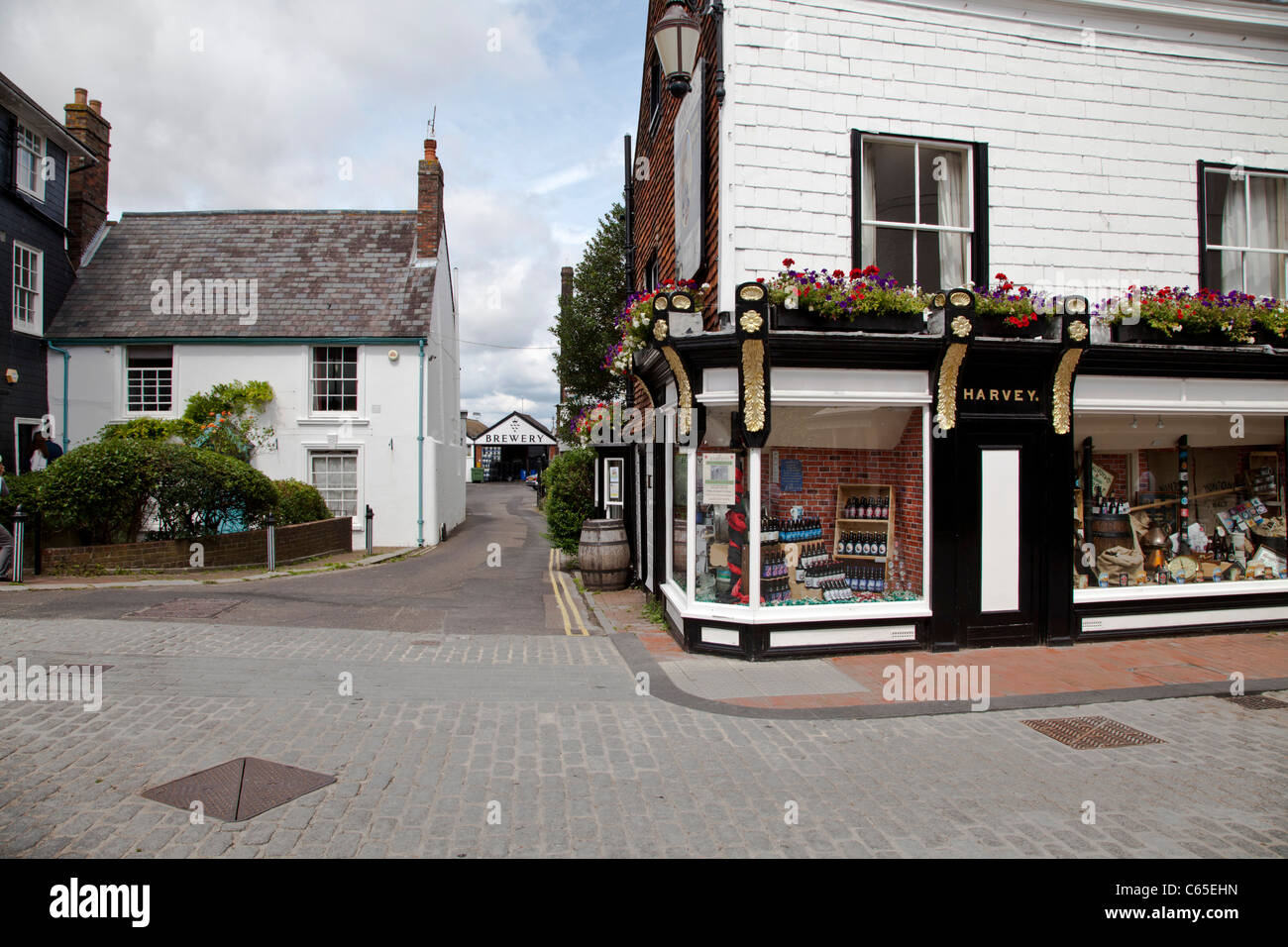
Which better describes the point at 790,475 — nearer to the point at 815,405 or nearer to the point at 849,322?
the point at 815,405

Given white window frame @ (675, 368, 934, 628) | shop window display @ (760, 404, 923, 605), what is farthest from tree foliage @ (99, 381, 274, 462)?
shop window display @ (760, 404, 923, 605)

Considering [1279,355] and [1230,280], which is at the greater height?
[1230,280]

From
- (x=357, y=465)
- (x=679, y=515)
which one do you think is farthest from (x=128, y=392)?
(x=679, y=515)

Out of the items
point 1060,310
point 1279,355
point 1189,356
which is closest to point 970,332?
point 1060,310

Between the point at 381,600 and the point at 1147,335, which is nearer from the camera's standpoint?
the point at 1147,335

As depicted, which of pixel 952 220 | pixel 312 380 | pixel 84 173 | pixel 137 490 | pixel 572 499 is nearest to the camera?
pixel 952 220

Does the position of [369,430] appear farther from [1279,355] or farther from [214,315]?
[1279,355]

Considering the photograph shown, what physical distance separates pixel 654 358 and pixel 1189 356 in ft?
20.3

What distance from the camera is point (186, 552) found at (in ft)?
42.4

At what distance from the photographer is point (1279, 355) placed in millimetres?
8891

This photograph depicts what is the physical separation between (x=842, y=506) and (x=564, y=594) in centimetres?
514

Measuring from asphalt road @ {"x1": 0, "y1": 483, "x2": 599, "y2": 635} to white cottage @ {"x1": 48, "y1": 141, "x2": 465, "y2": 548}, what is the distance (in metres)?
4.67

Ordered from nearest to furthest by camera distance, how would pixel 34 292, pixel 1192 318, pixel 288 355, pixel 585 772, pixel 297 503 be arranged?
1. pixel 585 772
2. pixel 1192 318
3. pixel 297 503
4. pixel 34 292
5. pixel 288 355

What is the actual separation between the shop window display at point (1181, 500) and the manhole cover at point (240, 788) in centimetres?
881
